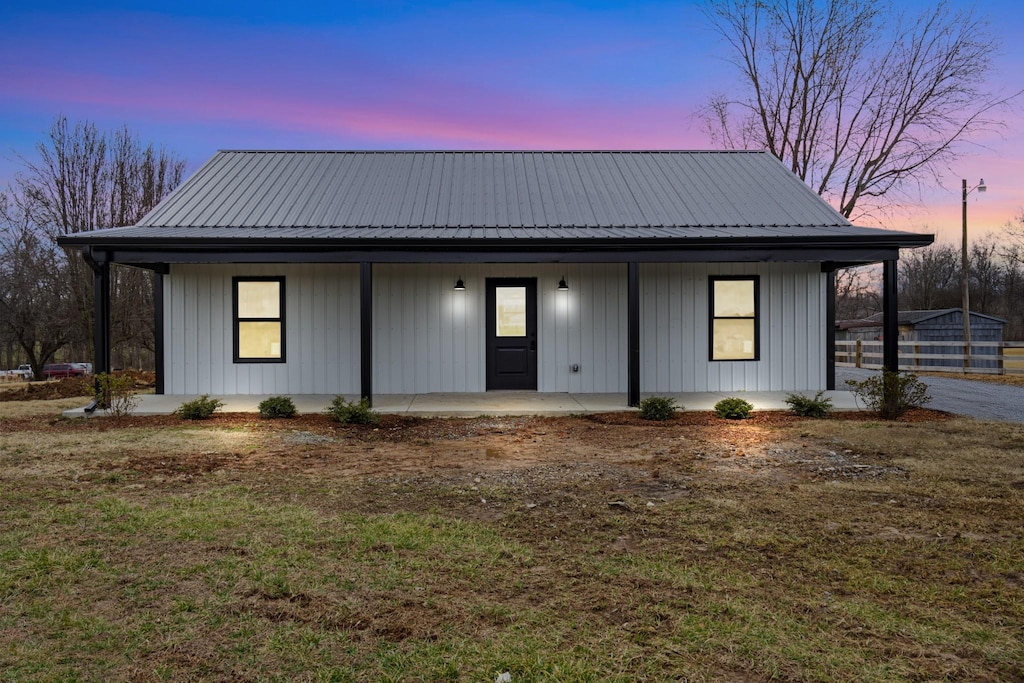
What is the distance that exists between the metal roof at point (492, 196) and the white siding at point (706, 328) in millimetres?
937

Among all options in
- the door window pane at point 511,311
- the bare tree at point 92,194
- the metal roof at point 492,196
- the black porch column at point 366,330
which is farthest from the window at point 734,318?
the bare tree at point 92,194

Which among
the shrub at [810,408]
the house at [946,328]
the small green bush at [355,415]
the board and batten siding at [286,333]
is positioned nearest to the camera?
the small green bush at [355,415]

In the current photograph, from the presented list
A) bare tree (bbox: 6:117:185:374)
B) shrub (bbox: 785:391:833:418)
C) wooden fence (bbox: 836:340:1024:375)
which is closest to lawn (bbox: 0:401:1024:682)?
shrub (bbox: 785:391:833:418)

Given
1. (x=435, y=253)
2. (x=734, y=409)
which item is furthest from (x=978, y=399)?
(x=435, y=253)

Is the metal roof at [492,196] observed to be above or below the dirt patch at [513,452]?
above

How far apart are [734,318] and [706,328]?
606 mm

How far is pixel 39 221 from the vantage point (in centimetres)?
2098

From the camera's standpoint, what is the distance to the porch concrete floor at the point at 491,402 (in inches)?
383

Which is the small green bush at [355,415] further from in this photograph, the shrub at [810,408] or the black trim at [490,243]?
the shrub at [810,408]

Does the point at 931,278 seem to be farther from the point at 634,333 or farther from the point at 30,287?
the point at 30,287

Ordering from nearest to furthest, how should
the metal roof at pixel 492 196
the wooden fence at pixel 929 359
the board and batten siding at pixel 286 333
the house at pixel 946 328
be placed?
1. the metal roof at pixel 492 196
2. the board and batten siding at pixel 286 333
3. the wooden fence at pixel 929 359
4. the house at pixel 946 328

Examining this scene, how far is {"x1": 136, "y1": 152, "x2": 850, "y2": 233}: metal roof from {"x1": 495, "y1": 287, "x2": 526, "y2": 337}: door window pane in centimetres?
129

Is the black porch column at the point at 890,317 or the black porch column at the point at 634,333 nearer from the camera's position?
the black porch column at the point at 634,333

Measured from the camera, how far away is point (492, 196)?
13.0m
